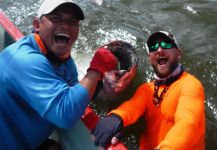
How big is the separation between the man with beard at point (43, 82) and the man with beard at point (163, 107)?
752mm

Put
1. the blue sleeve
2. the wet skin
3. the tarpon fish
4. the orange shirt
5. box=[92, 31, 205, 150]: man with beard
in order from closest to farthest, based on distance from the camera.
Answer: the blue sleeve → the orange shirt → box=[92, 31, 205, 150]: man with beard → the tarpon fish → the wet skin

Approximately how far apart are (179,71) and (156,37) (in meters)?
0.38

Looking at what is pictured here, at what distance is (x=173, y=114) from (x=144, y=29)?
114 inches

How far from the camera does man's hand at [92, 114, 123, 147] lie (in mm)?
Result: 3155

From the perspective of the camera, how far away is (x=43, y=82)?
90.6 inches

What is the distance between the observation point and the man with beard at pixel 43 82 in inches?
90.6

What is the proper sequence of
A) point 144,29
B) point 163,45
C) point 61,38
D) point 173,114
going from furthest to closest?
point 144,29 → point 163,45 → point 173,114 → point 61,38

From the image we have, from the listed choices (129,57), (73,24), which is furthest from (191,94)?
(73,24)

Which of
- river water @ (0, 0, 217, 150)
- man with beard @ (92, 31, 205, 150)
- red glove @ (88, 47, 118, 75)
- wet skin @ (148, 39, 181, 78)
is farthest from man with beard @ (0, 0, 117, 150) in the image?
river water @ (0, 0, 217, 150)

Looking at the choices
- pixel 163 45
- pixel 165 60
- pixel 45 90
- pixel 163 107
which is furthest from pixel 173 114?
pixel 45 90

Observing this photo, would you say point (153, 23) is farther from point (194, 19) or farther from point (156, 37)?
point (156, 37)

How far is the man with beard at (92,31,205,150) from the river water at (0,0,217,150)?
0.53 m

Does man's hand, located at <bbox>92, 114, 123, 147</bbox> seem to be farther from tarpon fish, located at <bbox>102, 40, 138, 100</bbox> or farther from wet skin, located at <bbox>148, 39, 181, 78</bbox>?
wet skin, located at <bbox>148, 39, 181, 78</bbox>

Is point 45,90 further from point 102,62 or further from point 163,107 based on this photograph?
point 163,107
